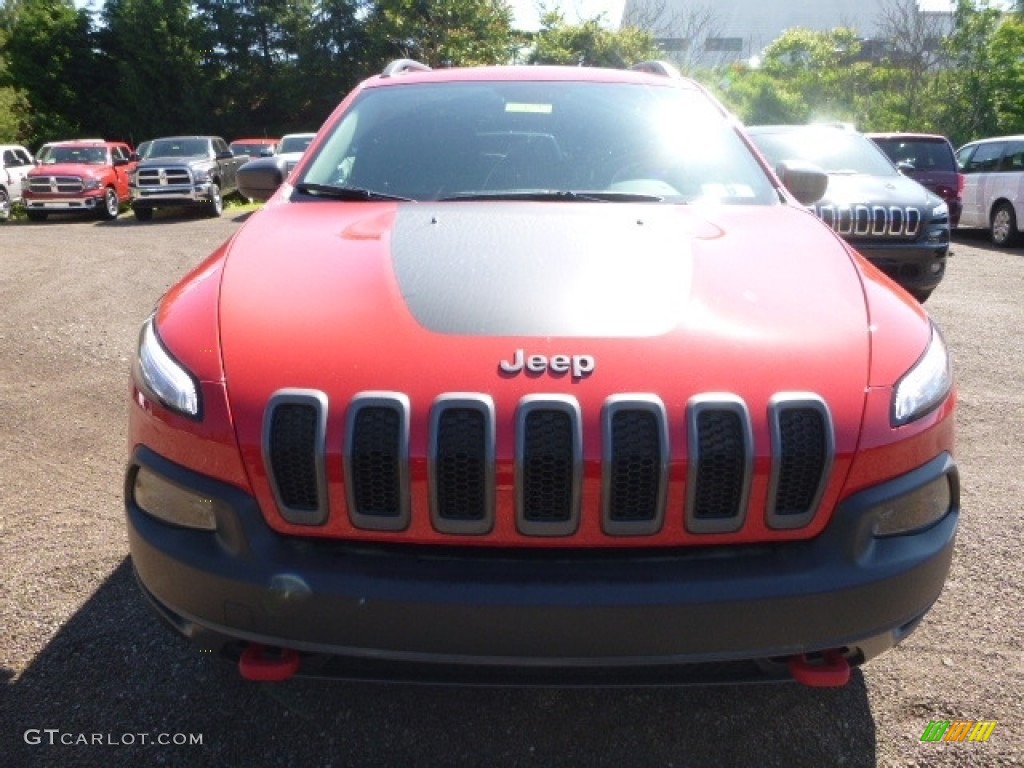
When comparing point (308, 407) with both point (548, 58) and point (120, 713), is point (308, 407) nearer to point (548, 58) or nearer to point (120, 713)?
point (120, 713)

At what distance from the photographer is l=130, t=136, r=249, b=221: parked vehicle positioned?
18.4 m

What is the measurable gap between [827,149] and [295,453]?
333 inches

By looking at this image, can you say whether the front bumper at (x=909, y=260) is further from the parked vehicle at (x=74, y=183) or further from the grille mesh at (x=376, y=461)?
the parked vehicle at (x=74, y=183)

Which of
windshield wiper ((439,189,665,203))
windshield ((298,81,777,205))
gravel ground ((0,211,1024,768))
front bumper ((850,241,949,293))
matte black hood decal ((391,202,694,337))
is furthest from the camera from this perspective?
front bumper ((850,241,949,293))

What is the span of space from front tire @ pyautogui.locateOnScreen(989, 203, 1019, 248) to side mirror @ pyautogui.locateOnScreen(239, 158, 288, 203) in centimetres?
→ 1207

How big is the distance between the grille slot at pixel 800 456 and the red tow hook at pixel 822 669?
1.07 feet

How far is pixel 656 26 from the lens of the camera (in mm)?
33969

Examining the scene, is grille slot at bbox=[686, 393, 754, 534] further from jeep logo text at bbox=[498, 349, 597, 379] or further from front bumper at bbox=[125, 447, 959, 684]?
jeep logo text at bbox=[498, 349, 597, 379]

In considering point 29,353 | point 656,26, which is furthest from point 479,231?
point 656,26

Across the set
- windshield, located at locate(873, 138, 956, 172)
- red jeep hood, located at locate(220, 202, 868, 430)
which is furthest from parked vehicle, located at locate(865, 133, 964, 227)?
red jeep hood, located at locate(220, 202, 868, 430)

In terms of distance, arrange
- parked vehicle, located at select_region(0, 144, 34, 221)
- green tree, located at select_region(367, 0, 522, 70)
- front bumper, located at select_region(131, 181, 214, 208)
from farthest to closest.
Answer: green tree, located at select_region(367, 0, 522, 70) → parked vehicle, located at select_region(0, 144, 34, 221) → front bumper, located at select_region(131, 181, 214, 208)

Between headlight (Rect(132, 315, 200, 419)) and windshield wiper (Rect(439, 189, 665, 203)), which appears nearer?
headlight (Rect(132, 315, 200, 419))

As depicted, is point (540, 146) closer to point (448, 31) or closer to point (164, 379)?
point (164, 379)

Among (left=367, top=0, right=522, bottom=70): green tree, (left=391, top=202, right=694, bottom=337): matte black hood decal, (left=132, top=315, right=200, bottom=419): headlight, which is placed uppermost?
(left=367, top=0, right=522, bottom=70): green tree
